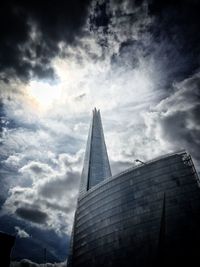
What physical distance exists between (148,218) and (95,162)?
96902mm

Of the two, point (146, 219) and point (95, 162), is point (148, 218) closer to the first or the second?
point (146, 219)

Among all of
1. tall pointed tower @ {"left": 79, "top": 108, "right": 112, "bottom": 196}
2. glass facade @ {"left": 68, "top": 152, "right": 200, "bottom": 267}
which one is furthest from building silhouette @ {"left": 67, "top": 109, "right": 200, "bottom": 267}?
tall pointed tower @ {"left": 79, "top": 108, "right": 112, "bottom": 196}

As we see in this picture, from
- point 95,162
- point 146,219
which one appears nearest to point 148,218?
point 146,219

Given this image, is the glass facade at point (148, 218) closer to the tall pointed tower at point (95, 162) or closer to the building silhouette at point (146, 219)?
the building silhouette at point (146, 219)

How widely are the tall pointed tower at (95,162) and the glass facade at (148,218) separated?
62.2 meters

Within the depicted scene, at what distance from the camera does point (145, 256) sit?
51.4 m

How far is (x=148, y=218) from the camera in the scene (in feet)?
181

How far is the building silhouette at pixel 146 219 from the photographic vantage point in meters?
48.2

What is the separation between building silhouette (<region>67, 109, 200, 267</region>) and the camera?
48156mm

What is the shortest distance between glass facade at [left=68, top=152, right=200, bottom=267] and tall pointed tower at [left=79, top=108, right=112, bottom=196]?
6219 cm

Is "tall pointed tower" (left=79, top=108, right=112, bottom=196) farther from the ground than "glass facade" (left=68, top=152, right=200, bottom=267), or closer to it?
farther from the ground

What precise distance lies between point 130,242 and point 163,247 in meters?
9.78

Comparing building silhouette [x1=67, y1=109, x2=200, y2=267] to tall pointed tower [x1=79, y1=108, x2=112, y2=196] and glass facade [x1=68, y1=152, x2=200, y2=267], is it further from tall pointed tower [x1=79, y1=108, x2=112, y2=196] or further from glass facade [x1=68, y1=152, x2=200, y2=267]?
tall pointed tower [x1=79, y1=108, x2=112, y2=196]

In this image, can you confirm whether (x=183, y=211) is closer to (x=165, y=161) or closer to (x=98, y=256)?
(x=165, y=161)
